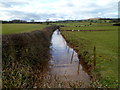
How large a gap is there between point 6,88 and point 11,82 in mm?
357

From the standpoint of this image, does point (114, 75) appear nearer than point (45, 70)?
Yes

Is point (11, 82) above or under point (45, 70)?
above

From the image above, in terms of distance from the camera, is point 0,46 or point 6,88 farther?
point 0,46

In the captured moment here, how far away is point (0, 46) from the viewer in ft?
32.0

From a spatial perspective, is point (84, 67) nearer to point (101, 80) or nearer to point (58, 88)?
point (101, 80)

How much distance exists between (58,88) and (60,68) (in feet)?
27.6

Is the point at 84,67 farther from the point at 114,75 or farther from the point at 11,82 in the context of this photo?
the point at 11,82

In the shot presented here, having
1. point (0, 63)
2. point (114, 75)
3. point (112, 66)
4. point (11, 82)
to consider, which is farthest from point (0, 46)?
point (112, 66)

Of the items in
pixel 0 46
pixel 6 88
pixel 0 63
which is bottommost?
pixel 6 88

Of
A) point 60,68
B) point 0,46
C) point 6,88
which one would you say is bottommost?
point 60,68

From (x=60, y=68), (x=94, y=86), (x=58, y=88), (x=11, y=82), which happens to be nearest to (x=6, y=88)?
(x=11, y=82)

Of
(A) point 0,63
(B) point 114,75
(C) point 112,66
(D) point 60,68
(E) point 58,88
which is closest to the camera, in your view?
(E) point 58,88

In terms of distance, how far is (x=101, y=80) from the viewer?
9938 mm

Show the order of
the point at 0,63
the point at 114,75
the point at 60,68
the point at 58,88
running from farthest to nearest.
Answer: the point at 60,68 < the point at 114,75 < the point at 0,63 < the point at 58,88
